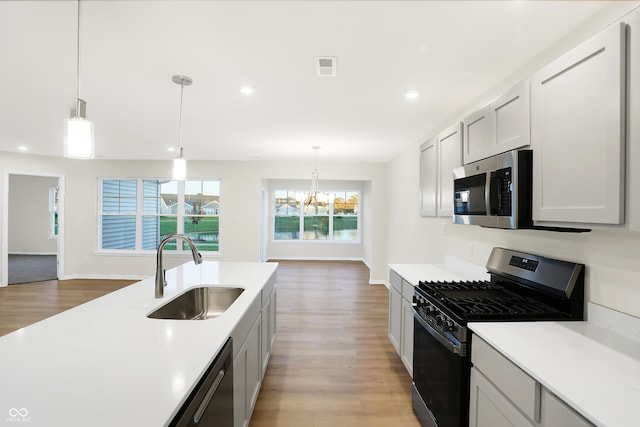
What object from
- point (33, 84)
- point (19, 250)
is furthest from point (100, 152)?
point (19, 250)

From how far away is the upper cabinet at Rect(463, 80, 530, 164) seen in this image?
1.61 metres

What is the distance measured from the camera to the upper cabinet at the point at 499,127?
1.61 m

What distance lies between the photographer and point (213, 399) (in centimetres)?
119

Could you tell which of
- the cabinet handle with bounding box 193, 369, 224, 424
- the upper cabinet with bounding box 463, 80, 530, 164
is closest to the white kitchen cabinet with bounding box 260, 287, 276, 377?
the cabinet handle with bounding box 193, 369, 224, 424

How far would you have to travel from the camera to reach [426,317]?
199cm

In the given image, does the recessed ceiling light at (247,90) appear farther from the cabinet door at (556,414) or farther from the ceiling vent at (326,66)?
the cabinet door at (556,414)

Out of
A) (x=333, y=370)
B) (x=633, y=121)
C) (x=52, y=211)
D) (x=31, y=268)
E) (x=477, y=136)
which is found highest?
(x=477, y=136)

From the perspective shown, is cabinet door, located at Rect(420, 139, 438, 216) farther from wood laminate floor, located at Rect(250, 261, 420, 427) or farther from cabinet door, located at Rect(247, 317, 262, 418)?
cabinet door, located at Rect(247, 317, 262, 418)

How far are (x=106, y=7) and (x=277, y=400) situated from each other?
277cm

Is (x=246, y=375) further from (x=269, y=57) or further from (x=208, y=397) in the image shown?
(x=269, y=57)

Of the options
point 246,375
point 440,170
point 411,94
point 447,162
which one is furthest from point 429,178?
point 246,375

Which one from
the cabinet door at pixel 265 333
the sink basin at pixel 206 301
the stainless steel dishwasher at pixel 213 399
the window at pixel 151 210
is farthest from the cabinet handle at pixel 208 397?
the window at pixel 151 210

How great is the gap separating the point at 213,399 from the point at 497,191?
1.78 metres

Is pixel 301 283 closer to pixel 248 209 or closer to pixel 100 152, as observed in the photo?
pixel 248 209
